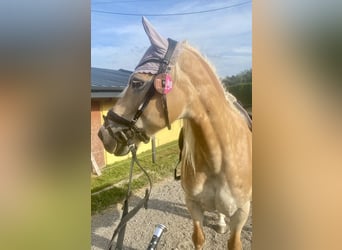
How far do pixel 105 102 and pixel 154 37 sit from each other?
13.2 inches

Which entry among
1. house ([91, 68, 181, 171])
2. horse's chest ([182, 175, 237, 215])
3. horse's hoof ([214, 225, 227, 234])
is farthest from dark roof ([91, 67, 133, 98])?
horse's hoof ([214, 225, 227, 234])

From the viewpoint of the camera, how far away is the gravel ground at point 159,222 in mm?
1502

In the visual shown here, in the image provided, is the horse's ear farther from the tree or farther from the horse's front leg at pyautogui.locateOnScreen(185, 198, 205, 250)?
the horse's front leg at pyautogui.locateOnScreen(185, 198, 205, 250)

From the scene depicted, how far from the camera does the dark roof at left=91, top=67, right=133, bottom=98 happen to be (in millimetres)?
1425

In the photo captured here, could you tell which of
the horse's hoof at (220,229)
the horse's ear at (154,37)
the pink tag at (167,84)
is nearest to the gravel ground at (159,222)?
the horse's hoof at (220,229)

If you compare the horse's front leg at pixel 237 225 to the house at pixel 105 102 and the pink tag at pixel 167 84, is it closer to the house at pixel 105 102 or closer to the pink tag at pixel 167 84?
the house at pixel 105 102

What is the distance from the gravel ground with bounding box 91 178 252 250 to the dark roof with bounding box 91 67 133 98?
45 centimetres

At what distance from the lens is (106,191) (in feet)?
5.03

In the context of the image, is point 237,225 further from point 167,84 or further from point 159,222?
point 167,84
